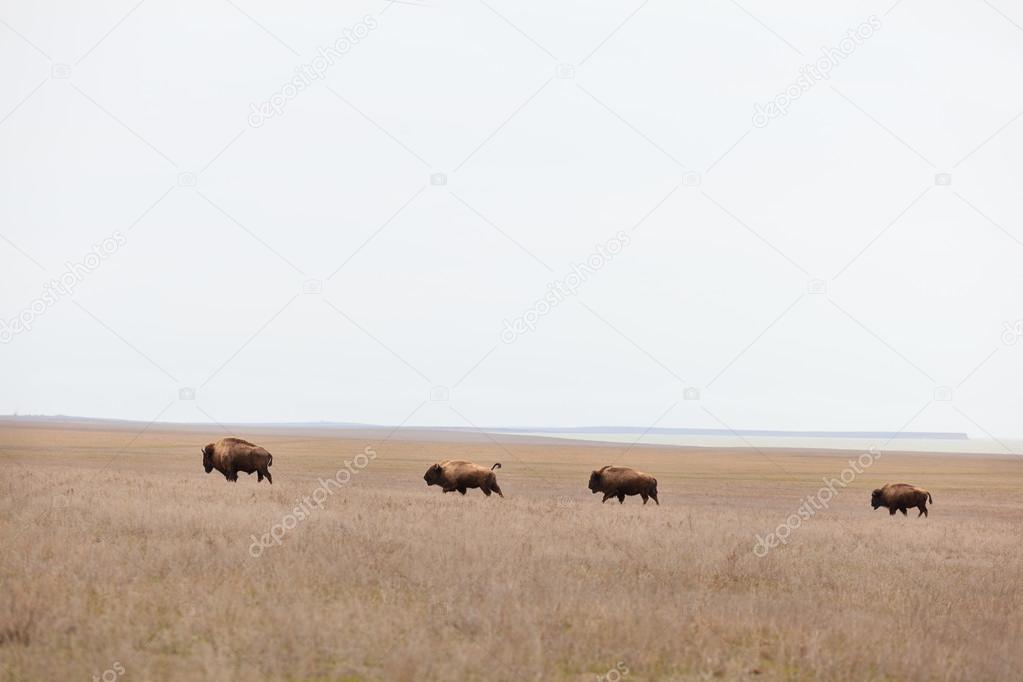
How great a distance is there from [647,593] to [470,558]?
2.67m

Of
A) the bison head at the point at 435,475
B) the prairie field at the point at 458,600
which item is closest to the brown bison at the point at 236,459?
the bison head at the point at 435,475

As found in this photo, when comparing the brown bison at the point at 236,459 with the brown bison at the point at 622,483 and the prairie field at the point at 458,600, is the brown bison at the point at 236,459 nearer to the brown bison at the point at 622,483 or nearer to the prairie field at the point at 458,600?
the brown bison at the point at 622,483

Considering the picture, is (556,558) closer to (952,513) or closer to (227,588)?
(227,588)

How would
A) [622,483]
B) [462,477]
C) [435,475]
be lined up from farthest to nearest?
[435,475], [462,477], [622,483]

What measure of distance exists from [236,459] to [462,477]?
748 cm

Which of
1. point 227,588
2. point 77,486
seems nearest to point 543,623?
point 227,588

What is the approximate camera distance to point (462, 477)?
31.5 meters

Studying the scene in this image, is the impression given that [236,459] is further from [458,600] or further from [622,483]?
[458,600]

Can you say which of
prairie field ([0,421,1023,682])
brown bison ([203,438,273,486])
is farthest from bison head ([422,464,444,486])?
prairie field ([0,421,1023,682])

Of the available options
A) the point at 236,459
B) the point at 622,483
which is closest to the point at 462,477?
the point at 622,483

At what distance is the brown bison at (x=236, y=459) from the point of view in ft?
103

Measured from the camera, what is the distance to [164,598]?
30.4 ft

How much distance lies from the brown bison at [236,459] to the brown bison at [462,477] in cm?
551

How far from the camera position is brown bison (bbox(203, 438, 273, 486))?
31328 mm
